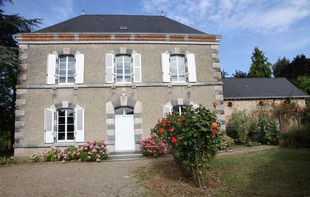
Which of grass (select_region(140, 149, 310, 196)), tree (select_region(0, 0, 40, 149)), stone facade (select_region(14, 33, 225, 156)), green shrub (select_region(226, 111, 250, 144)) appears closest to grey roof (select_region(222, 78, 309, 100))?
green shrub (select_region(226, 111, 250, 144))

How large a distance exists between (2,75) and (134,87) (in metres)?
6.29

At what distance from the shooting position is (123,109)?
9438 millimetres

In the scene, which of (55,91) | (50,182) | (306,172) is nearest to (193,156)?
(306,172)

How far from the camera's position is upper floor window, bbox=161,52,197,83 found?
9734mm

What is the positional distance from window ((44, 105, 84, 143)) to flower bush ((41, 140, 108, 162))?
24.4 inches

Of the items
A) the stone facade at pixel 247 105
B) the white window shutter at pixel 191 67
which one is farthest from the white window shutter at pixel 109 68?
the stone facade at pixel 247 105

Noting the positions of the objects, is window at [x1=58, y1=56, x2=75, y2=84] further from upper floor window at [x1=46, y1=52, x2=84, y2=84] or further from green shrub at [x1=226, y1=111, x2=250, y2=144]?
green shrub at [x1=226, y1=111, x2=250, y2=144]

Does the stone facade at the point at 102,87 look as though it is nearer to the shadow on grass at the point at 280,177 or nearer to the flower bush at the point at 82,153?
the flower bush at the point at 82,153

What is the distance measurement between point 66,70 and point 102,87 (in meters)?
1.82

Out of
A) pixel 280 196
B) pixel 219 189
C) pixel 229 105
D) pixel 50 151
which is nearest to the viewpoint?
pixel 280 196

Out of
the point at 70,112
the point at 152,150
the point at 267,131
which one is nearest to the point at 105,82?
the point at 70,112

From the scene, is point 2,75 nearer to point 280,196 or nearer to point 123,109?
point 123,109

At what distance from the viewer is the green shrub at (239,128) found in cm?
1010

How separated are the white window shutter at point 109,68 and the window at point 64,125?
5.70ft
